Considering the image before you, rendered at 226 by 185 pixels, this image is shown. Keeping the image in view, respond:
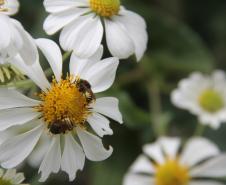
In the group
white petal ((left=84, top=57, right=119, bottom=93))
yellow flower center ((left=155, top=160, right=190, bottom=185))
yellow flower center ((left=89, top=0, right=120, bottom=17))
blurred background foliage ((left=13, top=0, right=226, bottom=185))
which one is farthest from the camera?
blurred background foliage ((left=13, top=0, right=226, bottom=185))

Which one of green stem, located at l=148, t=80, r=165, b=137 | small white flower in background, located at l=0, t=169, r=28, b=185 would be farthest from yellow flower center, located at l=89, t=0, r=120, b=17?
green stem, located at l=148, t=80, r=165, b=137

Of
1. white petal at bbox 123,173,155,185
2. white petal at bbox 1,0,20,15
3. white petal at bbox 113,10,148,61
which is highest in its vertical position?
white petal at bbox 113,10,148,61

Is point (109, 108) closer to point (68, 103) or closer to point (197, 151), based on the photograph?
point (68, 103)

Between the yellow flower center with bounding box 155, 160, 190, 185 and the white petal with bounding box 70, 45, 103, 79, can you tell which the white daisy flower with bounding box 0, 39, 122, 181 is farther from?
the yellow flower center with bounding box 155, 160, 190, 185

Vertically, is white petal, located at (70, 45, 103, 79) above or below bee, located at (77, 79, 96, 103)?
above

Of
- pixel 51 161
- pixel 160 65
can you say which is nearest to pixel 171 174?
pixel 160 65

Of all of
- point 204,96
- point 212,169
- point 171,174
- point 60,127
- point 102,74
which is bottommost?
point 60,127

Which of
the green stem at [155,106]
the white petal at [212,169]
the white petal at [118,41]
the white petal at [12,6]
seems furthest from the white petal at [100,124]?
the white petal at [212,169]
